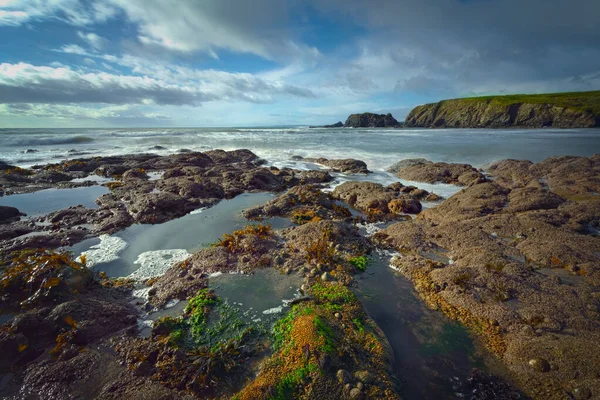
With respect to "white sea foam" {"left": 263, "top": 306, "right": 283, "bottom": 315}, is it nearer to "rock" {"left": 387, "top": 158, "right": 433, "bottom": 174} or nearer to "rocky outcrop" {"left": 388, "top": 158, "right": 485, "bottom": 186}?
"rocky outcrop" {"left": 388, "top": 158, "right": 485, "bottom": 186}

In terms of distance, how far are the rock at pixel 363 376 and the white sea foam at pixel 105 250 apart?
6541 millimetres

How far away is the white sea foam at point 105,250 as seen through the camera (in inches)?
272

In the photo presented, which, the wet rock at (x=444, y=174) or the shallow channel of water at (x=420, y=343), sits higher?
the wet rock at (x=444, y=174)

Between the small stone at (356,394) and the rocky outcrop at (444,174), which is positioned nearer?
the small stone at (356,394)

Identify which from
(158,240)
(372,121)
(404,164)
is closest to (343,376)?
(158,240)

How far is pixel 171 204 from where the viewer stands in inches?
415

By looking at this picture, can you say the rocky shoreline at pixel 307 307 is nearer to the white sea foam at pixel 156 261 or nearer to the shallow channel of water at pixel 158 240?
the white sea foam at pixel 156 261

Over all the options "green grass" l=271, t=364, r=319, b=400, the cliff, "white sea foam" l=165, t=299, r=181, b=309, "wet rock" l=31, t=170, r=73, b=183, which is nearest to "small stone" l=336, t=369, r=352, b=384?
"green grass" l=271, t=364, r=319, b=400

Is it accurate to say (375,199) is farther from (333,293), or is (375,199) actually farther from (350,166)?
(350,166)

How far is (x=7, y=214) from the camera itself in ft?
31.2

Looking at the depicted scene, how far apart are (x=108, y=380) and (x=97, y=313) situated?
4.55ft

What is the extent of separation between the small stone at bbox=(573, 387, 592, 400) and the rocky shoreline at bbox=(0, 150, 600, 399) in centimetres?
1

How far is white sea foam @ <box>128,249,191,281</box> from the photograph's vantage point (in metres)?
6.27

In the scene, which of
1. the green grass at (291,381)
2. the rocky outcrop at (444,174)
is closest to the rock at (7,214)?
the green grass at (291,381)
